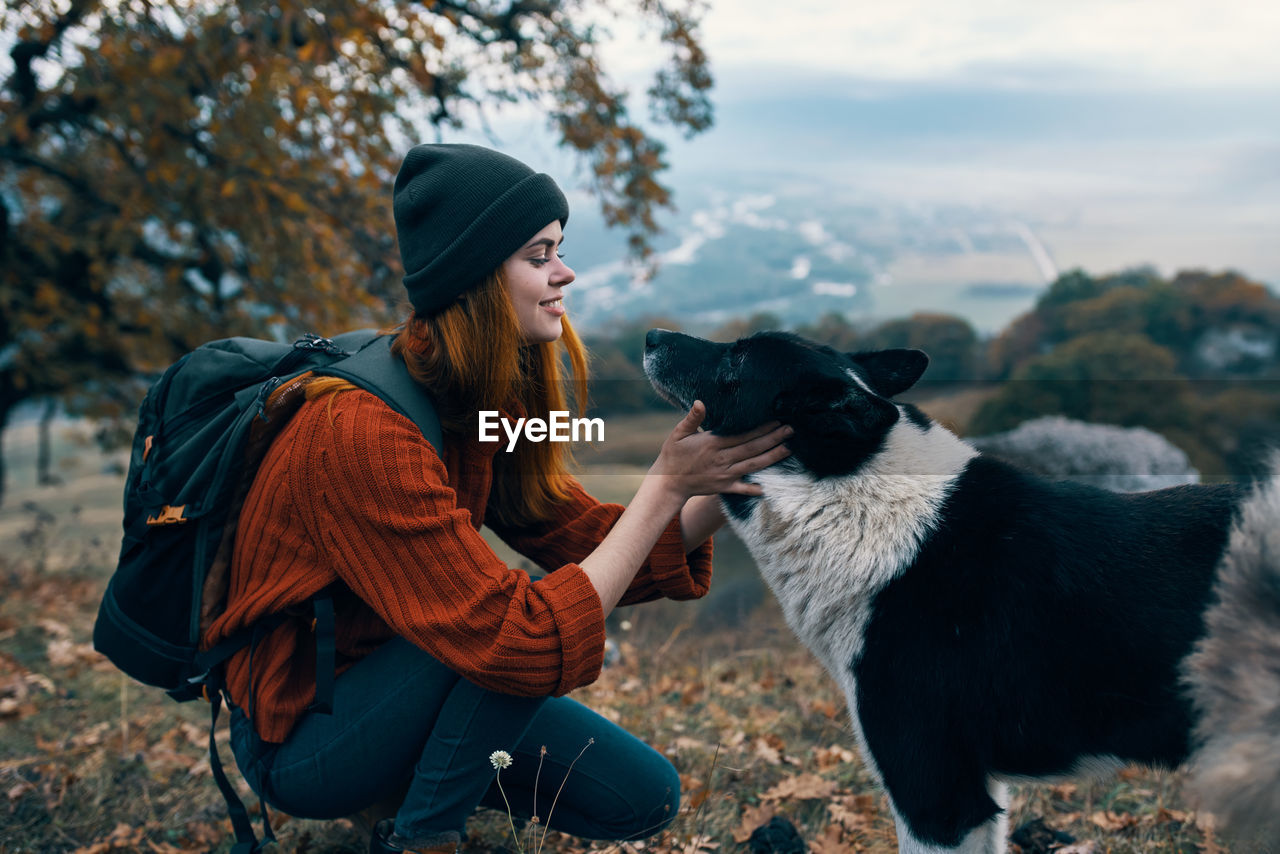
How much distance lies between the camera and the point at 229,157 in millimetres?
5898

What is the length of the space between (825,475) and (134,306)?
7087 mm

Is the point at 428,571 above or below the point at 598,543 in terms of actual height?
above

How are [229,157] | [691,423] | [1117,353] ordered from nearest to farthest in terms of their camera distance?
1. [691,423]
2. [229,157]
3. [1117,353]

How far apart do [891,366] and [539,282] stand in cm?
110

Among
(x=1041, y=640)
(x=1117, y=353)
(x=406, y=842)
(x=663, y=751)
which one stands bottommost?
(x=1117, y=353)

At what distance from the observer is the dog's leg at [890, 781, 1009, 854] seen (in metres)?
2.00

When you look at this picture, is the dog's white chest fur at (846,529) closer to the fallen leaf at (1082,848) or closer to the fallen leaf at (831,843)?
the fallen leaf at (831,843)

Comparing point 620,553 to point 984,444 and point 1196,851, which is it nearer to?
point 1196,851

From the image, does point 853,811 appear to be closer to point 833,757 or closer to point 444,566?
point 833,757

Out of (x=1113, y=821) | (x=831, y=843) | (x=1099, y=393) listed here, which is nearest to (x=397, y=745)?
(x=831, y=843)

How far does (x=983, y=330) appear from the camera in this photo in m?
9.70

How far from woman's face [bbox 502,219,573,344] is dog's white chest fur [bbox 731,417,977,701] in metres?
0.70

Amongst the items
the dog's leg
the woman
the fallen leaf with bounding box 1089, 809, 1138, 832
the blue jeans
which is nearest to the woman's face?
the woman

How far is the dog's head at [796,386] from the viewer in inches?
87.6
